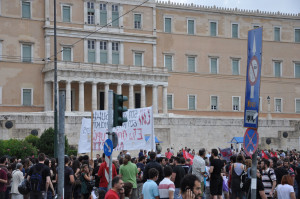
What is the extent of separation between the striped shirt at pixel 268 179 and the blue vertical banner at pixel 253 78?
10.6 feet

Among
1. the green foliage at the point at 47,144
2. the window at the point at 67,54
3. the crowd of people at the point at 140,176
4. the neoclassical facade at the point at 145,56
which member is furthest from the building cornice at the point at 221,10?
the crowd of people at the point at 140,176

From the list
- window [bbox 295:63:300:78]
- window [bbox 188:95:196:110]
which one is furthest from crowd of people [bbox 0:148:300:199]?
window [bbox 295:63:300:78]

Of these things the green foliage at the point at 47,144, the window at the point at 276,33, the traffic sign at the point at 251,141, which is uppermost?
the window at the point at 276,33

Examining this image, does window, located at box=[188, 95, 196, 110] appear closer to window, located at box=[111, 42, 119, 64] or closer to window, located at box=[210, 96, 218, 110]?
window, located at box=[210, 96, 218, 110]

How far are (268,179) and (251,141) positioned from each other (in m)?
3.32

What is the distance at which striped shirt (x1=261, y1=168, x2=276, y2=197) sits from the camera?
48.1 feet

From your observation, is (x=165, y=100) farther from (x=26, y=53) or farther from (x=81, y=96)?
(x=26, y=53)

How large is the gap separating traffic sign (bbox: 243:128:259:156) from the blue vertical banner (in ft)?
0.43

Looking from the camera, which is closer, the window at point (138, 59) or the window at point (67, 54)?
the window at point (67, 54)

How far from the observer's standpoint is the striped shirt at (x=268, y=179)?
1467 centimetres

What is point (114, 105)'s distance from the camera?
512 inches

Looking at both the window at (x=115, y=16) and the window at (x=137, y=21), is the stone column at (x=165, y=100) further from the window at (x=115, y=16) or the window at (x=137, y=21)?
the window at (x=115, y=16)

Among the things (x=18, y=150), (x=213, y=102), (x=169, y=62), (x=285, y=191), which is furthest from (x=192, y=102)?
(x=285, y=191)

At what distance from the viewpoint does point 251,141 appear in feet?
38.8
